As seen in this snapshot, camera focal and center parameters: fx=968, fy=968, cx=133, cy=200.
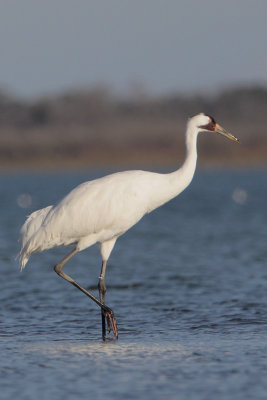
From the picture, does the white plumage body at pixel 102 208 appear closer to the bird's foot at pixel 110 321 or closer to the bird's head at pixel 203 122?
the bird's head at pixel 203 122

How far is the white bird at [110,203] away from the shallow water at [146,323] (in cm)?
82

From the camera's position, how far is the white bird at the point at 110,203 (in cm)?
1031

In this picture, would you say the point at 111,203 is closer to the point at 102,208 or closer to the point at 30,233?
the point at 102,208

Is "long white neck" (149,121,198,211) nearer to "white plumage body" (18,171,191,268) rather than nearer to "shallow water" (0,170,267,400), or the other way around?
"white plumage body" (18,171,191,268)

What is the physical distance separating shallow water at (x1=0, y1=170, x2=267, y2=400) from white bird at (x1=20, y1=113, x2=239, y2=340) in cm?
82

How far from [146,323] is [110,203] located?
1.54 meters

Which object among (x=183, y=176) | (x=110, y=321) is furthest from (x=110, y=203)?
(x=110, y=321)

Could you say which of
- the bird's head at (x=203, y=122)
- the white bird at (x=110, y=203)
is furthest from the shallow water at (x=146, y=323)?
the bird's head at (x=203, y=122)

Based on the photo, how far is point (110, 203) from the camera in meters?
10.3

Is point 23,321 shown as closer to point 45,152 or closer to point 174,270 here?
point 174,270

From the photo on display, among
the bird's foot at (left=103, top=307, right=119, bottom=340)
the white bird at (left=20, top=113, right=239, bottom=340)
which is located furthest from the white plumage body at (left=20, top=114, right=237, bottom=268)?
the bird's foot at (left=103, top=307, right=119, bottom=340)

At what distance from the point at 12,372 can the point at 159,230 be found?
16153 millimetres

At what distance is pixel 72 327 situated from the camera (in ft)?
35.4

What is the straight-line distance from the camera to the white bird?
10.3m
